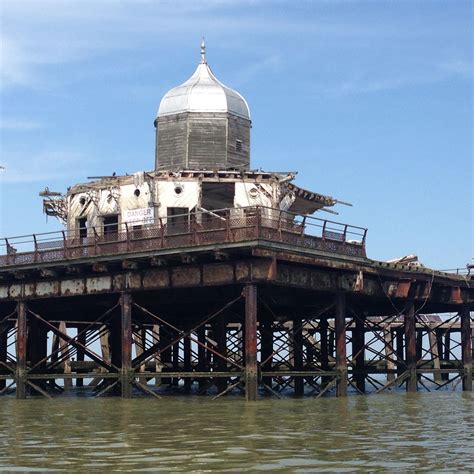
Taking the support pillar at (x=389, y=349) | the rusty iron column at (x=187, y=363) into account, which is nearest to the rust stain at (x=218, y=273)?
the support pillar at (x=389, y=349)

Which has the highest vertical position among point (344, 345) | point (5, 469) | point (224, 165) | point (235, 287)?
point (224, 165)

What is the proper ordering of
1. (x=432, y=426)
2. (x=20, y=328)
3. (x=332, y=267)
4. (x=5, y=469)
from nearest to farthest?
(x=5, y=469), (x=432, y=426), (x=332, y=267), (x=20, y=328)

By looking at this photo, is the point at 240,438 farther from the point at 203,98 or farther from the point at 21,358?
the point at 203,98

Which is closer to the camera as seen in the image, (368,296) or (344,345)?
(344,345)

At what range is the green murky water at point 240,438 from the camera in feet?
54.9

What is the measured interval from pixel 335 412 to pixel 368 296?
53.4 feet

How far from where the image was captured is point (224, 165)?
163 ft

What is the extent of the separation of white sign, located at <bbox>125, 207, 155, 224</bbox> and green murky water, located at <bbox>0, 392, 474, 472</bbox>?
1404 centimetres

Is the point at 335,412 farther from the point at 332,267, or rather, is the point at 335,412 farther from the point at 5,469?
the point at 5,469

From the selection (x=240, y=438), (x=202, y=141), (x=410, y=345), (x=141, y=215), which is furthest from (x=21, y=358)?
(x=240, y=438)

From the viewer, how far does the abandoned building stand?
3866 centimetres

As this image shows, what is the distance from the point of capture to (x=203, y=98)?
50344 millimetres

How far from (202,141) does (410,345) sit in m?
15.0

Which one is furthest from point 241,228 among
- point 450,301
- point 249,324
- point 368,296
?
point 450,301
